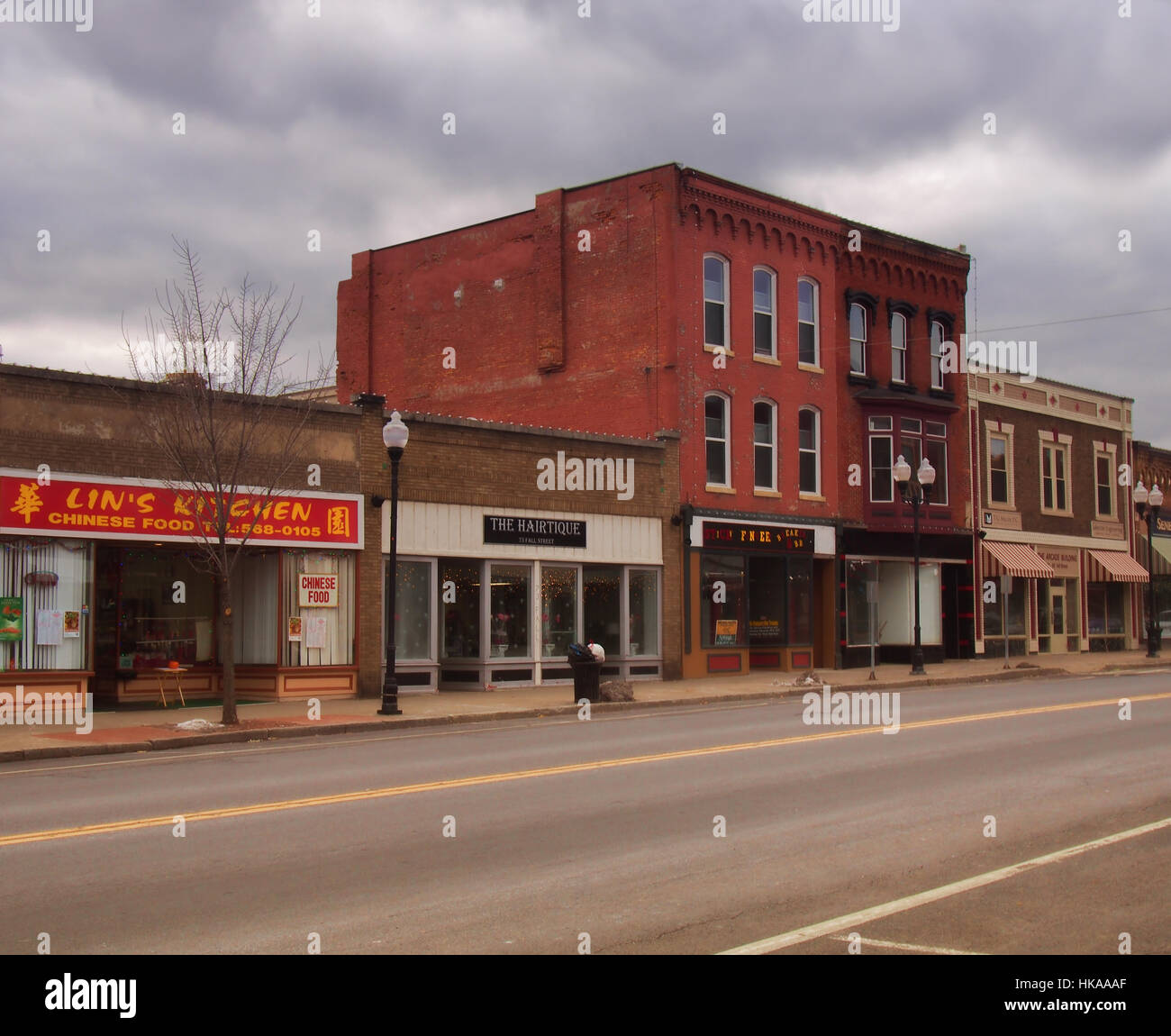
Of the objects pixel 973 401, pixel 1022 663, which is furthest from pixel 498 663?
pixel 973 401

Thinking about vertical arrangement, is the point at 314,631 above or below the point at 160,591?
below

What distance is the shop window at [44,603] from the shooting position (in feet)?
61.4

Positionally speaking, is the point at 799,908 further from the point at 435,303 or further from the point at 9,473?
the point at 435,303

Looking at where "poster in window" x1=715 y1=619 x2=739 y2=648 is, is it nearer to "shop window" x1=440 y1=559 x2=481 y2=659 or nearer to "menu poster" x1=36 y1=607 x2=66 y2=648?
"shop window" x1=440 y1=559 x2=481 y2=659

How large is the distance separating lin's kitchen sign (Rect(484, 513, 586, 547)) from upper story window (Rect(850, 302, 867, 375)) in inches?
456

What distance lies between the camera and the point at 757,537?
31.3 m

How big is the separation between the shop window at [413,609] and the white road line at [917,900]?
16284 mm

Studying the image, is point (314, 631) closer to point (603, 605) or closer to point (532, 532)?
point (532, 532)

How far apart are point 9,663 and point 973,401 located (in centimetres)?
2918

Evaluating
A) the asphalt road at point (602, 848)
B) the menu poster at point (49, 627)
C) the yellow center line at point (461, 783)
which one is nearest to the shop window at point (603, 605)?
the yellow center line at point (461, 783)

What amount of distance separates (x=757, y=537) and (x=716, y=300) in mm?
5925

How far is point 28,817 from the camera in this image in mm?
10523

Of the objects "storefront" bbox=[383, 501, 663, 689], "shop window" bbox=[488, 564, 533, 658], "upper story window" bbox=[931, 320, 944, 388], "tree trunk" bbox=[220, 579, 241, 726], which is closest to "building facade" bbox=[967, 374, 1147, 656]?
"upper story window" bbox=[931, 320, 944, 388]
